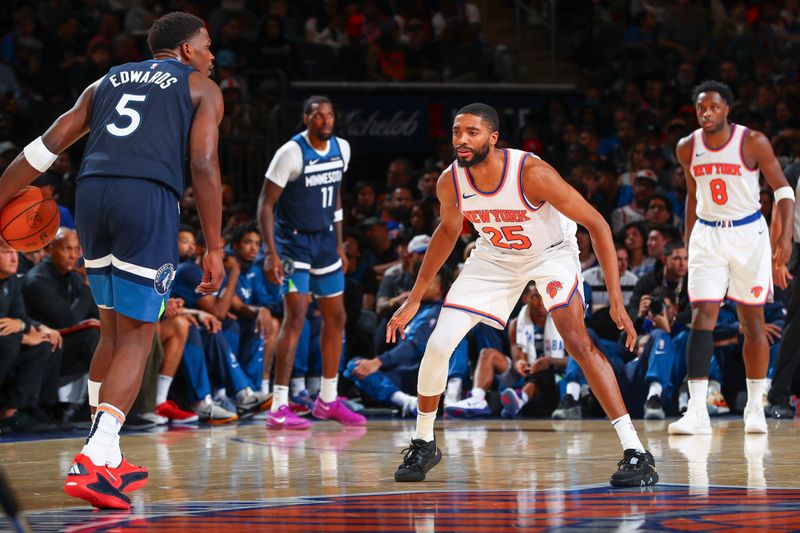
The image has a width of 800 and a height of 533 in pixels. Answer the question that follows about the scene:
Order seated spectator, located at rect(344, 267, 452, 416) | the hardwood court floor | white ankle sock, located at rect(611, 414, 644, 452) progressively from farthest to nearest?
seated spectator, located at rect(344, 267, 452, 416)
white ankle sock, located at rect(611, 414, 644, 452)
the hardwood court floor

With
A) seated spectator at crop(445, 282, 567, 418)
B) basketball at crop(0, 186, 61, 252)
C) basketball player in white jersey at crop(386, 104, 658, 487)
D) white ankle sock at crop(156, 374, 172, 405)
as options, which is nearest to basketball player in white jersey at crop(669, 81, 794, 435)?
seated spectator at crop(445, 282, 567, 418)

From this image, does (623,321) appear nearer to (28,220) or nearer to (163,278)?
(163,278)

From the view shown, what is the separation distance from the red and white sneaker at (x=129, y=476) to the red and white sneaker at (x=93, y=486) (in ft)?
0.56

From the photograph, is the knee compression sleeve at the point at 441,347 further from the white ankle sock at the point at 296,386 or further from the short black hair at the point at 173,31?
the white ankle sock at the point at 296,386

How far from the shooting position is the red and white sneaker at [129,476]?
4.85m

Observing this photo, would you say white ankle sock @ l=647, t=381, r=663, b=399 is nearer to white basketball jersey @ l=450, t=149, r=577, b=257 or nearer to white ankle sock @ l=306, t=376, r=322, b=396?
white ankle sock @ l=306, t=376, r=322, b=396

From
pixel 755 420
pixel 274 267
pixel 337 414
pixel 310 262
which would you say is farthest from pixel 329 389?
pixel 755 420

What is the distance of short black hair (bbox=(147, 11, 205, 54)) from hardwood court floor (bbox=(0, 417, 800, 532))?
1.88m

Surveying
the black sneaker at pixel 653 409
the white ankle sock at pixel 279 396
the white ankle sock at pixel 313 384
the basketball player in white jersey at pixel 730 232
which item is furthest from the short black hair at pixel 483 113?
the white ankle sock at pixel 313 384

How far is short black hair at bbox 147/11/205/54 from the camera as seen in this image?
511cm

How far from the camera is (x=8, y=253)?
803 centimetres

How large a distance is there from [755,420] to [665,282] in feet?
7.67

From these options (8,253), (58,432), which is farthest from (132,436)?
(8,253)

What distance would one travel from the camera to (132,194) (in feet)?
15.7
